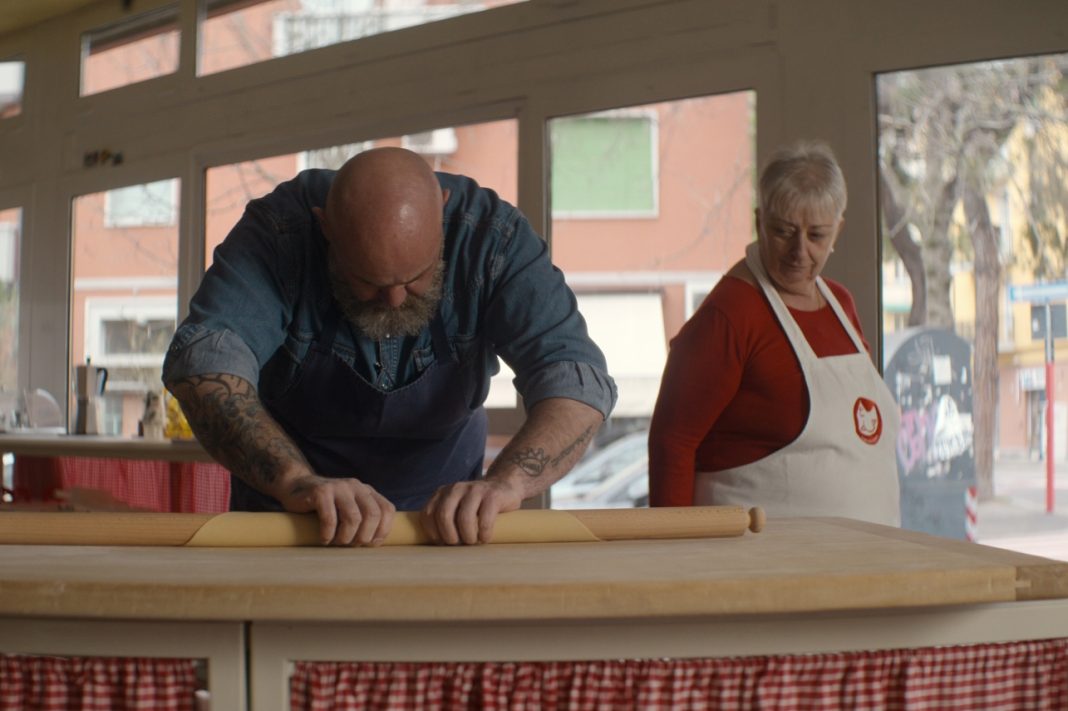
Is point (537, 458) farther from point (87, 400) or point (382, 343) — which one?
point (87, 400)

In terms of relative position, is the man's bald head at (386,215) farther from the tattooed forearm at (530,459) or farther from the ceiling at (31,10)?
the ceiling at (31,10)

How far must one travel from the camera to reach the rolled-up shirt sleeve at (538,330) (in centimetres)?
162

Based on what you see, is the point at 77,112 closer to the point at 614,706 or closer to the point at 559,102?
the point at 559,102

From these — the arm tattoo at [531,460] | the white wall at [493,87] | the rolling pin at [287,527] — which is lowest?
the rolling pin at [287,527]

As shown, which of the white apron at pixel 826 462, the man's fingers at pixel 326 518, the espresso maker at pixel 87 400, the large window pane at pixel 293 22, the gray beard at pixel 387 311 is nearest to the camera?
the man's fingers at pixel 326 518

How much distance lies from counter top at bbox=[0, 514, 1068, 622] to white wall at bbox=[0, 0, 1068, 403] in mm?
1937

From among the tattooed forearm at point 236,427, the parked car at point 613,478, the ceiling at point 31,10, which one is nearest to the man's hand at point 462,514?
the tattooed forearm at point 236,427

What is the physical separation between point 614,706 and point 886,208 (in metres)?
2.19

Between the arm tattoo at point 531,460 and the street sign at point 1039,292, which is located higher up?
the street sign at point 1039,292

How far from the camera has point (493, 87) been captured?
357cm

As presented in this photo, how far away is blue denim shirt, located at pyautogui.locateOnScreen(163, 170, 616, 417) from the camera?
64.3 inches

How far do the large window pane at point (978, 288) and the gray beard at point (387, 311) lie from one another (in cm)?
160

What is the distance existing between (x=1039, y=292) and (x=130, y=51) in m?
4.03

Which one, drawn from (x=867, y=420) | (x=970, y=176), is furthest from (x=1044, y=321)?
(x=867, y=420)
